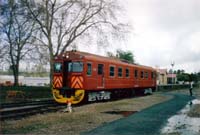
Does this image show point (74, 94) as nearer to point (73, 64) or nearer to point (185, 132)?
point (73, 64)

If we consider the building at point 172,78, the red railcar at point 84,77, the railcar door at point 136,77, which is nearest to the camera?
the red railcar at point 84,77

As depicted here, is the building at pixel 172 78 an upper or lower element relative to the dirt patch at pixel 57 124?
upper

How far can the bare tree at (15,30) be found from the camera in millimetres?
39781

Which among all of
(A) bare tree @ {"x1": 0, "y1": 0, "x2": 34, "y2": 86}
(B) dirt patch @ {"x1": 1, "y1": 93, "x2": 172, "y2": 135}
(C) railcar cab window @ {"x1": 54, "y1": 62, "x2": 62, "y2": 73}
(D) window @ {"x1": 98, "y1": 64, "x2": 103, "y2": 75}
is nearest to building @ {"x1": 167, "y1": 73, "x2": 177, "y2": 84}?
(A) bare tree @ {"x1": 0, "y1": 0, "x2": 34, "y2": 86}

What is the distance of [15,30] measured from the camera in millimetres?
46375

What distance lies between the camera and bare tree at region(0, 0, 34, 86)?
1566 inches

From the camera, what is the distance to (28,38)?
43.8m

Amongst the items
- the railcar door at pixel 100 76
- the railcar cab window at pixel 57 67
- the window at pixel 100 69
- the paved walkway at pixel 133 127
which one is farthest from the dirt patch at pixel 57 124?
the window at pixel 100 69

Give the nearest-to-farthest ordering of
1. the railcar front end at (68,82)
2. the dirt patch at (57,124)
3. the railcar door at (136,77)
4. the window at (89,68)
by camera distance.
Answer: the dirt patch at (57,124) < the railcar front end at (68,82) < the window at (89,68) < the railcar door at (136,77)

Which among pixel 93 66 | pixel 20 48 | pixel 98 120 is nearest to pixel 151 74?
pixel 20 48

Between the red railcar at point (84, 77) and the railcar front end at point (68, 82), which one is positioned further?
the red railcar at point (84, 77)

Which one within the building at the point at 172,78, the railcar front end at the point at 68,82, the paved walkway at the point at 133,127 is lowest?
the paved walkway at the point at 133,127

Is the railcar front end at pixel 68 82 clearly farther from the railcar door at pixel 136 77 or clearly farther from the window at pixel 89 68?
the railcar door at pixel 136 77

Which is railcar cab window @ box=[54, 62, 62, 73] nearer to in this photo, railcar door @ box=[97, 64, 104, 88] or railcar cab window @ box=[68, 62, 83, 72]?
railcar cab window @ box=[68, 62, 83, 72]
